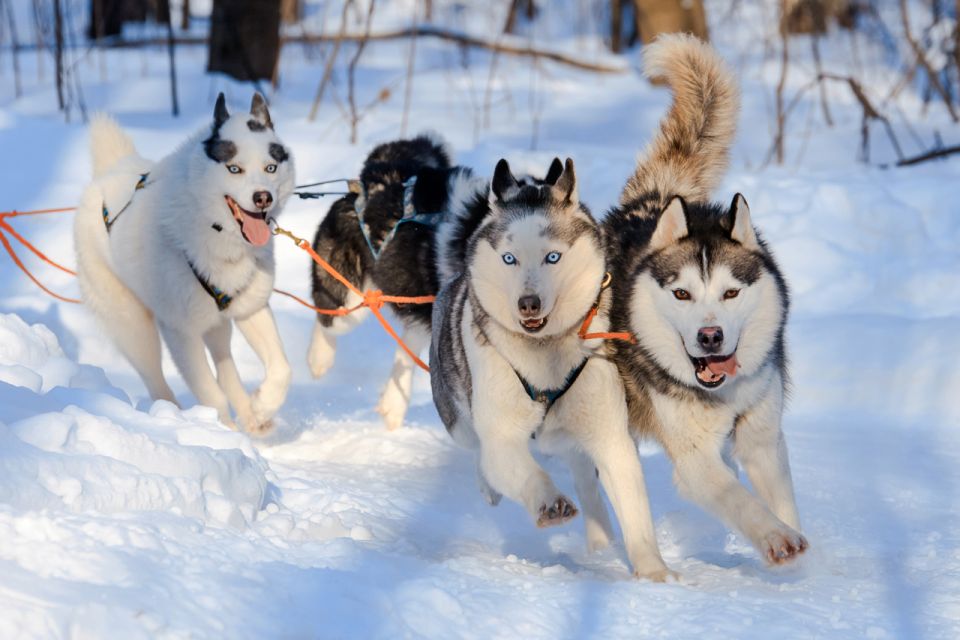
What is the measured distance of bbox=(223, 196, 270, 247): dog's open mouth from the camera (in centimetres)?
443

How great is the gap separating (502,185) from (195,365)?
173cm

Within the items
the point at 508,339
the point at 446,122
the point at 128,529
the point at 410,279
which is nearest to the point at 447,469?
the point at 410,279

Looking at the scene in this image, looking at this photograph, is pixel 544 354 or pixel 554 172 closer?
pixel 544 354

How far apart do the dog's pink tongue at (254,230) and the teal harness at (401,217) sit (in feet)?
1.87

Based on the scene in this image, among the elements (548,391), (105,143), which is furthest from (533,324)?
(105,143)

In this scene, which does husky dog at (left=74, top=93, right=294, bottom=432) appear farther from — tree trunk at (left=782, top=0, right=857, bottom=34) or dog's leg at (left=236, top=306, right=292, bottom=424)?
tree trunk at (left=782, top=0, right=857, bottom=34)

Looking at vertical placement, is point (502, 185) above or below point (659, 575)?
above

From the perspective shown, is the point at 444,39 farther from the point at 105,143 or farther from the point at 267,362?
the point at 267,362

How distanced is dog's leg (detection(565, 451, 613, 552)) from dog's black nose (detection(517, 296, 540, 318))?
0.70 m

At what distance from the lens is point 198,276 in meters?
4.44

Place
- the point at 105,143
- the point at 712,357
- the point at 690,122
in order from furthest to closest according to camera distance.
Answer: the point at 105,143 < the point at 690,122 < the point at 712,357

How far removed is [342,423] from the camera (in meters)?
5.10

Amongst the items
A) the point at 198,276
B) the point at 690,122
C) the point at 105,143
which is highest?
the point at 690,122

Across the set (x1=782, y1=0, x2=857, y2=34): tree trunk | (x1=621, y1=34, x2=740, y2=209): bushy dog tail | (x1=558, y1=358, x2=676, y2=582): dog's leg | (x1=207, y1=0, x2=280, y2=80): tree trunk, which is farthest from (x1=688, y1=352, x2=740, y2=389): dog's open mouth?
(x1=782, y1=0, x2=857, y2=34): tree trunk
